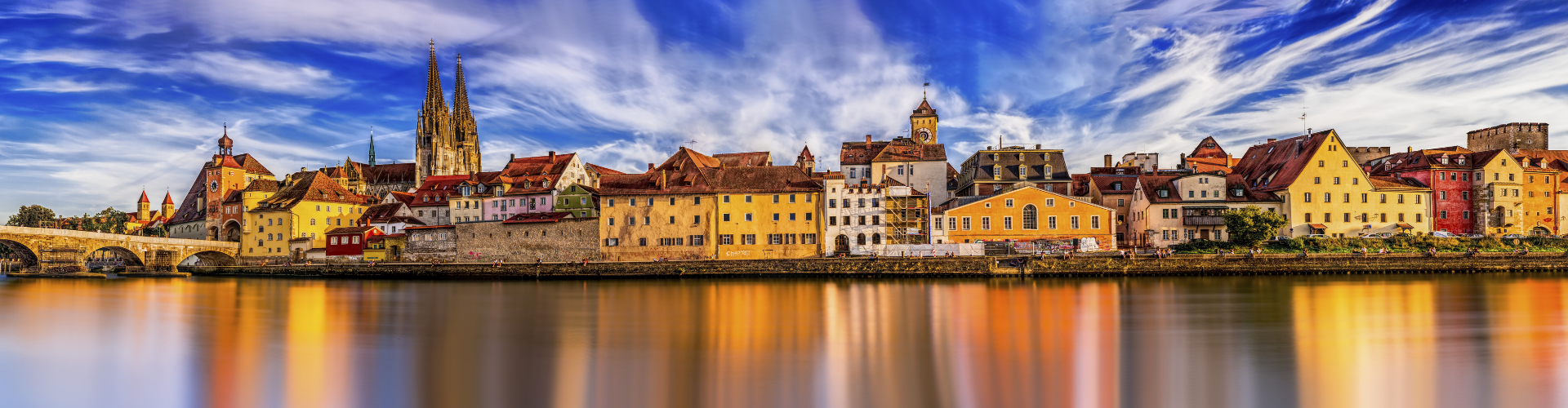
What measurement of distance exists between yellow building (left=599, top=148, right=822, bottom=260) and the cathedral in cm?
5497

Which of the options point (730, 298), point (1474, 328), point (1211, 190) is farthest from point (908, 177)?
point (1474, 328)

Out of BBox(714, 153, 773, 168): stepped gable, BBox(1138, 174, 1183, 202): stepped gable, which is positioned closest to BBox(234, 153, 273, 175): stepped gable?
BBox(714, 153, 773, 168): stepped gable

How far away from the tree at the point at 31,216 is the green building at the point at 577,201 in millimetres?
61237

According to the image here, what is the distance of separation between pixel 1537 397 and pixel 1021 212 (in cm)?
3162

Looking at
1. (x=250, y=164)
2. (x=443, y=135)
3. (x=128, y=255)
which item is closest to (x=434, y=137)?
(x=443, y=135)

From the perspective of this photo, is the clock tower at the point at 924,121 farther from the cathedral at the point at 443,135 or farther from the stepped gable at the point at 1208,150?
the cathedral at the point at 443,135

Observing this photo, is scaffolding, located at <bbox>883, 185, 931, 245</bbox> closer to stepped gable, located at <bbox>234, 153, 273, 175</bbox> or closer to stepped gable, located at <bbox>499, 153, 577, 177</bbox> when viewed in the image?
stepped gable, located at <bbox>499, 153, 577, 177</bbox>

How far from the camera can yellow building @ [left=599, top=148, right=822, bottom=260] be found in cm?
4669

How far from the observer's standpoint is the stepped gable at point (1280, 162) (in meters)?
49.2

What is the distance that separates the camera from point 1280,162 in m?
52.6

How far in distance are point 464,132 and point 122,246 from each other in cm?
4735

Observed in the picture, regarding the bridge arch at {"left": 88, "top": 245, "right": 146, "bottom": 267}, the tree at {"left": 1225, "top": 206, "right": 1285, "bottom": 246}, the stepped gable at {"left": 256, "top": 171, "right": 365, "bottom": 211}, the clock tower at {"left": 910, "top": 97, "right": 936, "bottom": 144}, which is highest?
the clock tower at {"left": 910, "top": 97, "right": 936, "bottom": 144}

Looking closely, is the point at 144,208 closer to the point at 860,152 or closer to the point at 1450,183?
the point at 860,152

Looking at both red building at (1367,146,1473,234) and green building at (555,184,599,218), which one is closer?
red building at (1367,146,1473,234)
